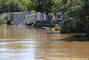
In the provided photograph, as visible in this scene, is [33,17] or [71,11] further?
[33,17]

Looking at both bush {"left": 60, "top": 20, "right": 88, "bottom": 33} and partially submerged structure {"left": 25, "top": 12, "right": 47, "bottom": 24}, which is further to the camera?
partially submerged structure {"left": 25, "top": 12, "right": 47, "bottom": 24}

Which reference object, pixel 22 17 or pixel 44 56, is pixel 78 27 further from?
pixel 22 17

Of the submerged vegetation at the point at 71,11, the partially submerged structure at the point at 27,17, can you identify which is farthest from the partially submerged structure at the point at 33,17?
the submerged vegetation at the point at 71,11

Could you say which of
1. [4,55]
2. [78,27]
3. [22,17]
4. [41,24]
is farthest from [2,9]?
[4,55]

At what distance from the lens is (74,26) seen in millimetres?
20438

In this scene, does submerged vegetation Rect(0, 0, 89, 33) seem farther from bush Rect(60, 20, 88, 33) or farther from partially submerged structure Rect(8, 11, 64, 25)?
partially submerged structure Rect(8, 11, 64, 25)

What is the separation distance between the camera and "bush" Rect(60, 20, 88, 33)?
64.2ft

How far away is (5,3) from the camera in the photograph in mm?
56812

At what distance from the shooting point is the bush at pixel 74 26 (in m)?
19.6

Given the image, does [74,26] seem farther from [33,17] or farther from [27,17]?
[27,17]

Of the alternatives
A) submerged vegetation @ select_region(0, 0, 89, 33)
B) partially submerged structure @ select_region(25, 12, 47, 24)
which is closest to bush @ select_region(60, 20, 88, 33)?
submerged vegetation @ select_region(0, 0, 89, 33)

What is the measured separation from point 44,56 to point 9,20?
46.1m

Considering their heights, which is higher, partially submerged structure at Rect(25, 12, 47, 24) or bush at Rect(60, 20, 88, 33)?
partially submerged structure at Rect(25, 12, 47, 24)

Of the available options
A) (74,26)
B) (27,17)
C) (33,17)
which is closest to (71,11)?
(74,26)
